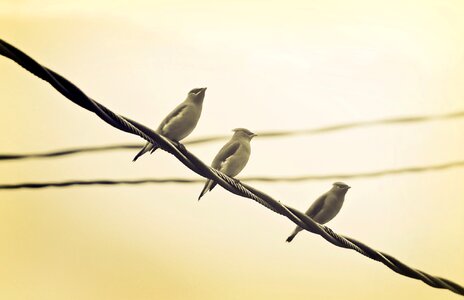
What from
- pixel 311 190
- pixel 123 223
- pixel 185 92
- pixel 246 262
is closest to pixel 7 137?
pixel 123 223

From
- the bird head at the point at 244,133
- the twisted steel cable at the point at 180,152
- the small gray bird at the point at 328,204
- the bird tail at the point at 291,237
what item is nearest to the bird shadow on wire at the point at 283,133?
the bird head at the point at 244,133

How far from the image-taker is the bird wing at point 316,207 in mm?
1840

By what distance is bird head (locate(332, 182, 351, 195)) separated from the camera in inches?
72.9

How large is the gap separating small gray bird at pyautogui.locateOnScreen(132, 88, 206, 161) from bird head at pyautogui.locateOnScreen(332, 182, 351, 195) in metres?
0.50

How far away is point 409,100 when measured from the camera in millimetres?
1931

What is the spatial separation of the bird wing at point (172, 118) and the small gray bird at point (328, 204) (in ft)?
1.73

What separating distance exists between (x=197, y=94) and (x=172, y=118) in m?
0.12

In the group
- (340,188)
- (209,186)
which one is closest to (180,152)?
(209,186)

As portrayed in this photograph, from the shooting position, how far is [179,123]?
64.8 inches

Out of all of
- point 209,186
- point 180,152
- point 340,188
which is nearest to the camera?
point 180,152

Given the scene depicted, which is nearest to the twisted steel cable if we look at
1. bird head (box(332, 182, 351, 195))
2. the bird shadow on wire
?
bird head (box(332, 182, 351, 195))

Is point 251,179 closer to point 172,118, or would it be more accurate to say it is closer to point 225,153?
point 225,153

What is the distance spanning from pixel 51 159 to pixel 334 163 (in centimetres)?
90

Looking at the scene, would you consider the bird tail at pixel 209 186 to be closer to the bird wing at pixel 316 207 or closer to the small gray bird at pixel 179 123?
the small gray bird at pixel 179 123
